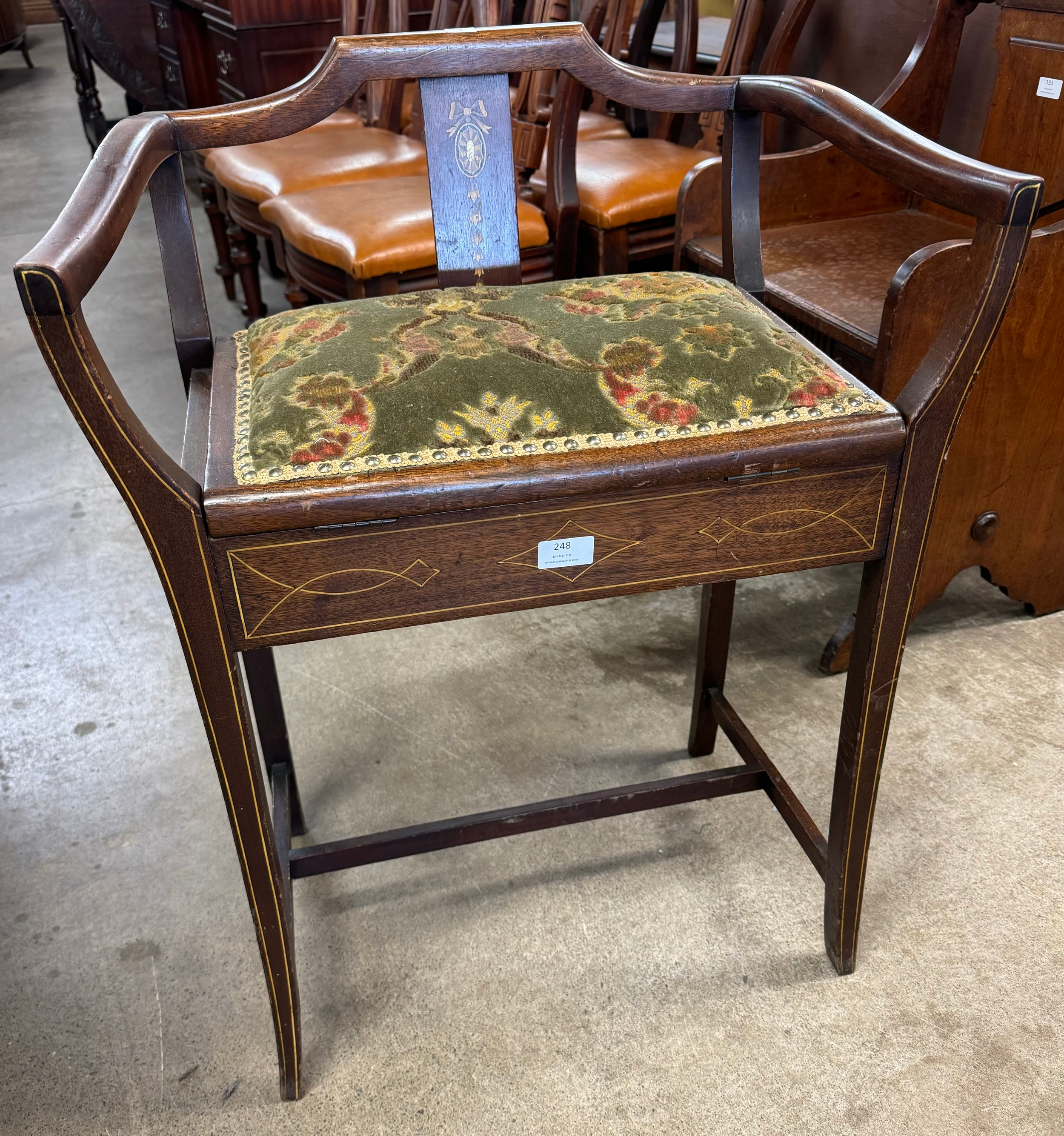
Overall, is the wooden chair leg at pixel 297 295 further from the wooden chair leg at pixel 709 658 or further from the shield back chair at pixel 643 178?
the wooden chair leg at pixel 709 658

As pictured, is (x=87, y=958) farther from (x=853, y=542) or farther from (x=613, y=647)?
(x=853, y=542)

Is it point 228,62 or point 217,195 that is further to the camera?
point 228,62

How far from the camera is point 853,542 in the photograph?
966 mm

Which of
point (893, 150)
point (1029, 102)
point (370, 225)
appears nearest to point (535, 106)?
point (370, 225)

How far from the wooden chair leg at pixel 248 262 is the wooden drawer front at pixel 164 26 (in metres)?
1.79

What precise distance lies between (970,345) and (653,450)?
0.28 metres

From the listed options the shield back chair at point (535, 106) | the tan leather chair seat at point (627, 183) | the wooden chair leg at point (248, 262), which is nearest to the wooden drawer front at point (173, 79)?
the wooden chair leg at point (248, 262)

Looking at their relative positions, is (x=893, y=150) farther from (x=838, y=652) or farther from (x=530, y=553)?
(x=838, y=652)

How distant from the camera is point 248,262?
2.80 m

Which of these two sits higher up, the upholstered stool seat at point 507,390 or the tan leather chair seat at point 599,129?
the upholstered stool seat at point 507,390

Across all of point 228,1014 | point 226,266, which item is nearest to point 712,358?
point 228,1014

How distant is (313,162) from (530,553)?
6.25 feet

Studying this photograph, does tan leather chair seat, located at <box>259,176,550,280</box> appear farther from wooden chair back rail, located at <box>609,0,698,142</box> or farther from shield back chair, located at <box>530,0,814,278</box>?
wooden chair back rail, located at <box>609,0,698,142</box>

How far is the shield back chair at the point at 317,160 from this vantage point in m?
2.42
